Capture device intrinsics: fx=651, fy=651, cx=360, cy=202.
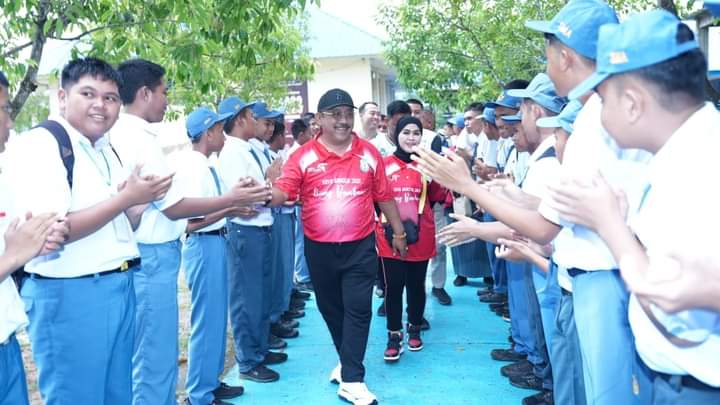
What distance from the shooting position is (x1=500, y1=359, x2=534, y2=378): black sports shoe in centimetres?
541

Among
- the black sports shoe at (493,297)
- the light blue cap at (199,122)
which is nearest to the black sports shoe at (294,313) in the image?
the black sports shoe at (493,297)

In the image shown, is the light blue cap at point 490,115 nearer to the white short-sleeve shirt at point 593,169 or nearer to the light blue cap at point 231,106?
the light blue cap at point 231,106

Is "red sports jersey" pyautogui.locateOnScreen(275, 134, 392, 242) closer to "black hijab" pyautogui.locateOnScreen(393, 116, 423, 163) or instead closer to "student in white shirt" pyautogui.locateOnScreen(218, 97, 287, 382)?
"student in white shirt" pyautogui.locateOnScreen(218, 97, 287, 382)

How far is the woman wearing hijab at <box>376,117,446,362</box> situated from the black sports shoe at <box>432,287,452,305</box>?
160cm

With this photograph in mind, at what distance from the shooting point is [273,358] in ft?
19.8

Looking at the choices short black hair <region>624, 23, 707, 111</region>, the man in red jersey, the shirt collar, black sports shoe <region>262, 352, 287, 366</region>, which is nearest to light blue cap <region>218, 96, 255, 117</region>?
the man in red jersey

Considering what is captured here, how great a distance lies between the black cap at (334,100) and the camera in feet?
16.4

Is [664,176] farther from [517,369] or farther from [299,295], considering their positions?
[299,295]

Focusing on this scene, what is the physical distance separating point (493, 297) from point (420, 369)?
2.48 metres

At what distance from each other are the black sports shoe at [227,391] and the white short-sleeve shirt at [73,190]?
6.96 feet

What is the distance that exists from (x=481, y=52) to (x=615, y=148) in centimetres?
776

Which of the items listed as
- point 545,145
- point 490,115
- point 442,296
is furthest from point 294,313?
point 545,145

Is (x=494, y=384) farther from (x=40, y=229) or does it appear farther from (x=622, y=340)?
(x=40, y=229)

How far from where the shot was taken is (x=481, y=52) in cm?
995
